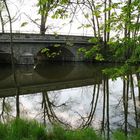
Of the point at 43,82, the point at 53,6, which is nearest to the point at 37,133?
the point at 53,6

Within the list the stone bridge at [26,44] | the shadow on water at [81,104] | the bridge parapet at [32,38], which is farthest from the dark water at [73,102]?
the stone bridge at [26,44]

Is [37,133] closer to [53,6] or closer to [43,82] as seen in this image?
[53,6]

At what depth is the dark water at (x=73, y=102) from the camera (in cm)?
1144

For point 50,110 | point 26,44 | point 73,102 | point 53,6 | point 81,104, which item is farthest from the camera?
point 26,44

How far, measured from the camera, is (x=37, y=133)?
736 centimetres

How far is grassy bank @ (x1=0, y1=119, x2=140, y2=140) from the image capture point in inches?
277

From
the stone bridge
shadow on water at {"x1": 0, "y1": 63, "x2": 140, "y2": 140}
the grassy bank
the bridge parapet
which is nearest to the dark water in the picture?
shadow on water at {"x1": 0, "y1": 63, "x2": 140, "y2": 140}

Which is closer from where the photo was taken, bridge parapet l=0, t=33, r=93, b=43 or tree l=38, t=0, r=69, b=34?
tree l=38, t=0, r=69, b=34

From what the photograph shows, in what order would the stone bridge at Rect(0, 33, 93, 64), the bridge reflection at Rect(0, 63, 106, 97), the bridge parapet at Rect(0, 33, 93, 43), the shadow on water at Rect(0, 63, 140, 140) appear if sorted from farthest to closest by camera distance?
the stone bridge at Rect(0, 33, 93, 64)
the bridge parapet at Rect(0, 33, 93, 43)
the bridge reflection at Rect(0, 63, 106, 97)
the shadow on water at Rect(0, 63, 140, 140)

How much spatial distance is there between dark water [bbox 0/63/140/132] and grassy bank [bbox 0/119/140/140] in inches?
51.1

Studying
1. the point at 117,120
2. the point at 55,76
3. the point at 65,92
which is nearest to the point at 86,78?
the point at 55,76

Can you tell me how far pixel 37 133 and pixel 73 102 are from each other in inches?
336

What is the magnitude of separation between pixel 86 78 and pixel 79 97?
8209 mm

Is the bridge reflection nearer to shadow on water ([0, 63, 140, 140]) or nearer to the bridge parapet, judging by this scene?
shadow on water ([0, 63, 140, 140])
